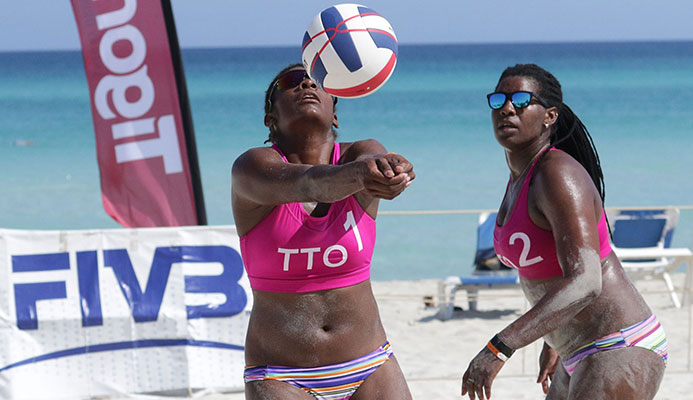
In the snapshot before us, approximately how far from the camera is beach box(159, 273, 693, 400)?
5.86m

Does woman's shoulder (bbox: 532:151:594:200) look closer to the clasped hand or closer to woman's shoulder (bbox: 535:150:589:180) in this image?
woman's shoulder (bbox: 535:150:589:180)

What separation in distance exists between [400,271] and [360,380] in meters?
10.9

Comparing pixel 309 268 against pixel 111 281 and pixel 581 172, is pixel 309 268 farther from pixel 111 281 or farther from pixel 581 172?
pixel 111 281

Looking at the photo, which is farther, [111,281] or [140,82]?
[140,82]

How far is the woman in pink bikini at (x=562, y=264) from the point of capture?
2.60 metres

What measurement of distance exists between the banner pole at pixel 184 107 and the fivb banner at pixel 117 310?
1154 mm

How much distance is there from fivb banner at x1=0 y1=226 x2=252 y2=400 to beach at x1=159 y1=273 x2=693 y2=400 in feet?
1.41

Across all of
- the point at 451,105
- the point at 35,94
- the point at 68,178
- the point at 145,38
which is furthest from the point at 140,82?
the point at 35,94

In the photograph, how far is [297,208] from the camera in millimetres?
2752

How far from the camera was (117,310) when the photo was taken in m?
5.62

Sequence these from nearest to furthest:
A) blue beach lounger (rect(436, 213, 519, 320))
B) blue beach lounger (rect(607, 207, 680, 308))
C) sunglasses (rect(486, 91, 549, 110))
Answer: sunglasses (rect(486, 91, 549, 110)) → blue beach lounger (rect(436, 213, 519, 320)) → blue beach lounger (rect(607, 207, 680, 308))

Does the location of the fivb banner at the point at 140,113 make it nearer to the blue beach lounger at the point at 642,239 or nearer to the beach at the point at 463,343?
the beach at the point at 463,343

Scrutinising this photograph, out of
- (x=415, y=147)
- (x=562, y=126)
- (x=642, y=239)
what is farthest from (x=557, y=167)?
(x=415, y=147)

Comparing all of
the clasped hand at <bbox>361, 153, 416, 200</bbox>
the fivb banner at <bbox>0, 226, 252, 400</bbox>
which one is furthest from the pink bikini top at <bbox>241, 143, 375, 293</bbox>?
the fivb banner at <bbox>0, 226, 252, 400</bbox>
